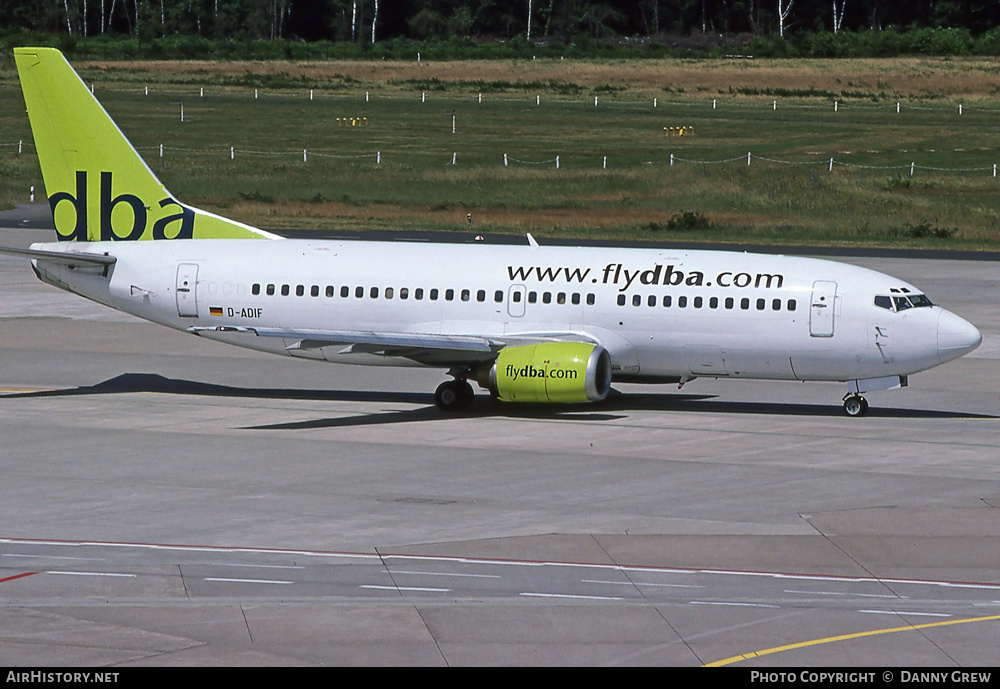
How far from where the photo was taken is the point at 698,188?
100000 mm

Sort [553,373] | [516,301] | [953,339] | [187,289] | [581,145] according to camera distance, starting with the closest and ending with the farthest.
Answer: [553,373]
[953,339]
[516,301]
[187,289]
[581,145]

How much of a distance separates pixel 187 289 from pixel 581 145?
83.6 metres

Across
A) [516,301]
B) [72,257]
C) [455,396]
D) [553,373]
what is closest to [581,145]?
[72,257]

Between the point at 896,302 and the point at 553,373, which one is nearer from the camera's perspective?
the point at 553,373

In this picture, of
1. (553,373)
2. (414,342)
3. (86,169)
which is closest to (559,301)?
(553,373)

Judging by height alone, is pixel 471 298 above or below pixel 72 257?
below

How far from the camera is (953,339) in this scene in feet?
126

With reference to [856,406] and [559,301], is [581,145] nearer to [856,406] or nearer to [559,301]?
[559,301]

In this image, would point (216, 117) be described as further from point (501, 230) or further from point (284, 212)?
point (501, 230)

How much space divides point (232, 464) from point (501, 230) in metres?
51.4

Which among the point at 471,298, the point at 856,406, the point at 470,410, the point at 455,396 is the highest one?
the point at 471,298

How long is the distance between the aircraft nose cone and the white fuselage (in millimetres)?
41

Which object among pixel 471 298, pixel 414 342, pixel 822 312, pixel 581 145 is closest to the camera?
pixel 822 312

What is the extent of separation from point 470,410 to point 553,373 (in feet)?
11.7
